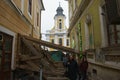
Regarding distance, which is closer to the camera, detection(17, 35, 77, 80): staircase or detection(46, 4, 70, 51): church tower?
detection(17, 35, 77, 80): staircase

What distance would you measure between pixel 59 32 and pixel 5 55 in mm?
51716

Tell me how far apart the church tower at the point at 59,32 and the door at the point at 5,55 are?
48.5 m

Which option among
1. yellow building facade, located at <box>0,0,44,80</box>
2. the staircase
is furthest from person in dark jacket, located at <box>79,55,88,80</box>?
yellow building facade, located at <box>0,0,44,80</box>

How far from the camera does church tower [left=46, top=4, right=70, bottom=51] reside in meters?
56.8

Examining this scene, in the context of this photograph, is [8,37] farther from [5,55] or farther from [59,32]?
[59,32]

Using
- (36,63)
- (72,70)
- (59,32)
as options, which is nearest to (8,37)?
(36,63)

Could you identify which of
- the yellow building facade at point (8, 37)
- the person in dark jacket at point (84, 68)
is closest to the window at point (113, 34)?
the person in dark jacket at point (84, 68)

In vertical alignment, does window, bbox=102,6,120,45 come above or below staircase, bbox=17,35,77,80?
above

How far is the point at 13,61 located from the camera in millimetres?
7430

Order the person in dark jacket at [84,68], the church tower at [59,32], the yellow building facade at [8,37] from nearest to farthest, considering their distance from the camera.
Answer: the yellow building facade at [8,37]
the person in dark jacket at [84,68]
the church tower at [59,32]

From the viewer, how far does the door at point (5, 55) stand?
20.1 feet

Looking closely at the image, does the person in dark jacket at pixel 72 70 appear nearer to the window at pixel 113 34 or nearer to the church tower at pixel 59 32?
the window at pixel 113 34

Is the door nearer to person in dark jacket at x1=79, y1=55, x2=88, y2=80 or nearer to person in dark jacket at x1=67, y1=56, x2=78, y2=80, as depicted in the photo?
person in dark jacket at x1=67, y1=56, x2=78, y2=80

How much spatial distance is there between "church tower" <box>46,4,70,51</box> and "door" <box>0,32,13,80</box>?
159ft
